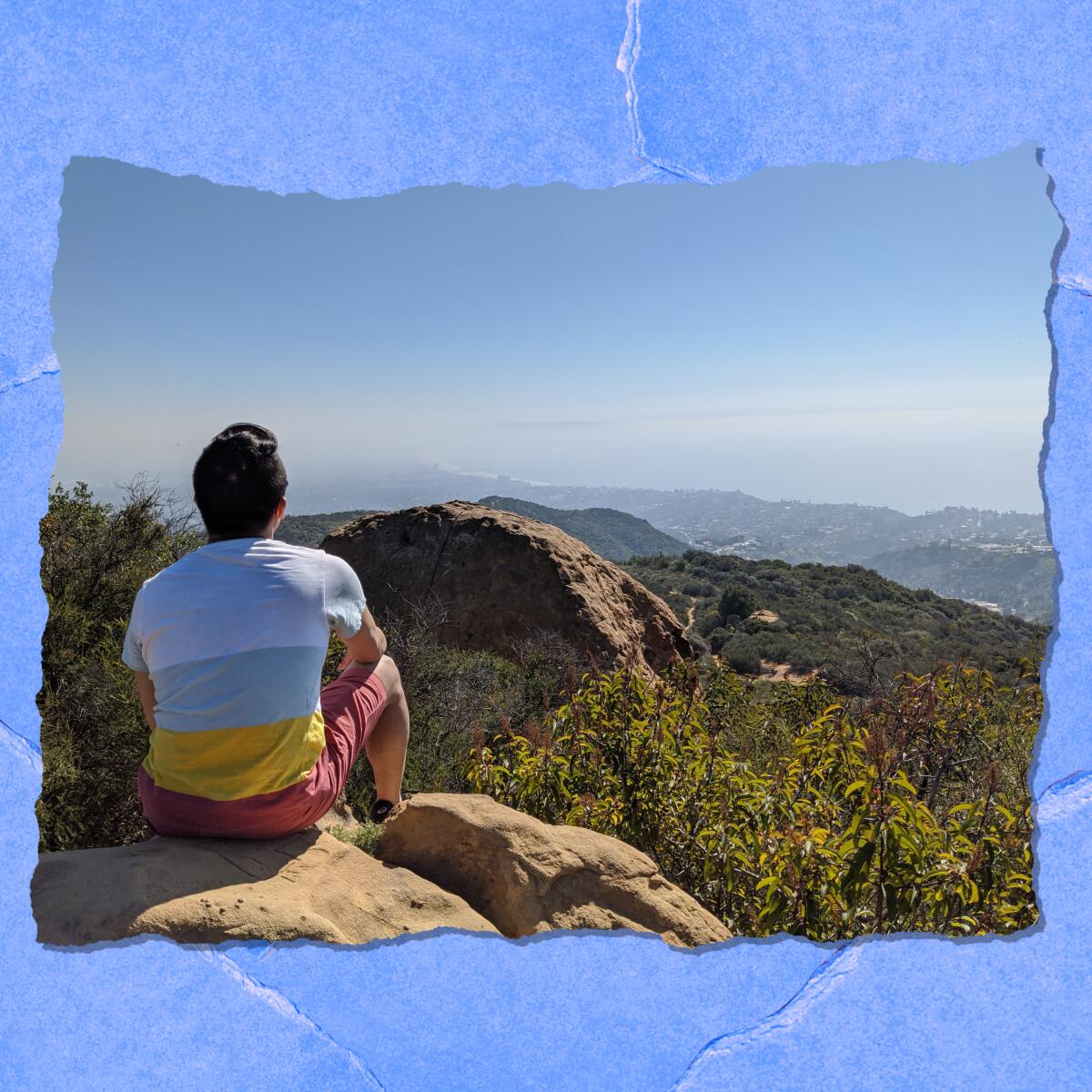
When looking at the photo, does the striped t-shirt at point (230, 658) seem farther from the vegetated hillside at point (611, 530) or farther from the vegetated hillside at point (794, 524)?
the vegetated hillside at point (794, 524)

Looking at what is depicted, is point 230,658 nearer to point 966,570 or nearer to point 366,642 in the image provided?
point 366,642

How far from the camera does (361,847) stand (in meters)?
2.19

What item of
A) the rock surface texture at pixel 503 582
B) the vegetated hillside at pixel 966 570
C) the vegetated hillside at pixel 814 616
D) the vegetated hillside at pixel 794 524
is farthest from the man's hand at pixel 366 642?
the vegetated hillside at pixel 794 524

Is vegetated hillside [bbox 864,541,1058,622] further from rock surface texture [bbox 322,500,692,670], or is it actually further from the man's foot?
the man's foot

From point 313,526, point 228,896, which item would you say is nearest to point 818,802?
point 228,896

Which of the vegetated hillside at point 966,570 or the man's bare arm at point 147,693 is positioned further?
the vegetated hillside at point 966,570

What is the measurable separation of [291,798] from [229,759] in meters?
0.21

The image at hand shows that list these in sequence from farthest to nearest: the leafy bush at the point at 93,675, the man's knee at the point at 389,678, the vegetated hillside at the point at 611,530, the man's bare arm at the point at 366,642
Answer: the vegetated hillside at the point at 611,530
the leafy bush at the point at 93,675
the man's knee at the point at 389,678
the man's bare arm at the point at 366,642

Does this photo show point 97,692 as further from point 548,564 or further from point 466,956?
point 548,564

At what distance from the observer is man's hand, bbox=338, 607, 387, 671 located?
2.10 meters

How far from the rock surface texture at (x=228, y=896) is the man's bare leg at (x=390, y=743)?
422mm

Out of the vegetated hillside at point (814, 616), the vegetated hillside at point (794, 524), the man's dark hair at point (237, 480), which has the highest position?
the man's dark hair at point (237, 480)

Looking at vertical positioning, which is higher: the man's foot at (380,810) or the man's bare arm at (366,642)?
the man's bare arm at (366,642)

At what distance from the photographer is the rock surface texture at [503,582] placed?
651 cm
